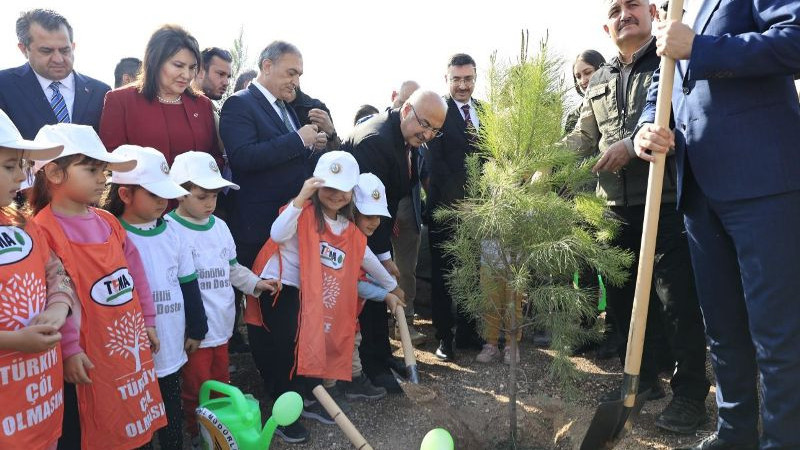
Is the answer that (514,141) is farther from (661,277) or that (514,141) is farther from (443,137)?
(443,137)

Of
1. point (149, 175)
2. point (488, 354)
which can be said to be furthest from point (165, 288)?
point (488, 354)

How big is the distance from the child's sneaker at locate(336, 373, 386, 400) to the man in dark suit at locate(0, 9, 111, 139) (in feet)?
7.68

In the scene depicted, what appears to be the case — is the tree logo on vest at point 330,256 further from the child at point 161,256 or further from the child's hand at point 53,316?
the child's hand at point 53,316

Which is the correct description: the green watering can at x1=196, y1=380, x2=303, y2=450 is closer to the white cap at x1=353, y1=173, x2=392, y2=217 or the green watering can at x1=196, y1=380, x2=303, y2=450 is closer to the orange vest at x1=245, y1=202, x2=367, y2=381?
the orange vest at x1=245, y1=202, x2=367, y2=381

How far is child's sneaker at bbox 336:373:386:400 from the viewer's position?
3.89m

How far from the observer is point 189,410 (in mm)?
3160

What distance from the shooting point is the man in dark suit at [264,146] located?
3.51 metres

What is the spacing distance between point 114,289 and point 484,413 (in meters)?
2.23

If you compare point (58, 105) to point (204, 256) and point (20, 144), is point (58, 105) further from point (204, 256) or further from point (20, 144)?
point (20, 144)

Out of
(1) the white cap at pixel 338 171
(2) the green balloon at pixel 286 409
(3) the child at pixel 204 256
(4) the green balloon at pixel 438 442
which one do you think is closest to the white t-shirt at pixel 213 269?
(3) the child at pixel 204 256

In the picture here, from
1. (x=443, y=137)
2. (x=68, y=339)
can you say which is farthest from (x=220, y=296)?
(x=443, y=137)

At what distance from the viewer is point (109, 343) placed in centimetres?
248

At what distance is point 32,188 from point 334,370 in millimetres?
1915

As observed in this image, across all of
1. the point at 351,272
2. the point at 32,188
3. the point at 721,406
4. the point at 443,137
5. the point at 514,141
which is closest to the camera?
the point at 32,188
